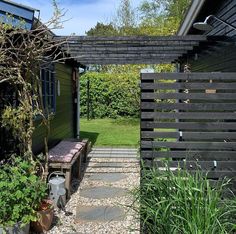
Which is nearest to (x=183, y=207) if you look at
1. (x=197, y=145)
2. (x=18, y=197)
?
(x=197, y=145)

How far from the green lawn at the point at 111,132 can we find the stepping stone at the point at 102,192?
196 inches

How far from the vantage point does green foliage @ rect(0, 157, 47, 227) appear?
4.09 metres

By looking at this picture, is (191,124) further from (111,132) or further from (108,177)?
(111,132)

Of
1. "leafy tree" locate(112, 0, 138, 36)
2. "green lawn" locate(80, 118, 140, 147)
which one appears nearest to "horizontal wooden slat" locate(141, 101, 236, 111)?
"green lawn" locate(80, 118, 140, 147)

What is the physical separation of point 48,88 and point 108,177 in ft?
7.82

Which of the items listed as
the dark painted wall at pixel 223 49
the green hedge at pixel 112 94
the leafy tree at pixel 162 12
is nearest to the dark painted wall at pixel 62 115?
the dark painted wall at pixel 223 49

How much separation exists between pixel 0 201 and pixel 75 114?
30.0ft

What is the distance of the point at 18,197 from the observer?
4113 millimetres

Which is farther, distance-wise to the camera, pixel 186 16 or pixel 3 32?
pixel 186 16

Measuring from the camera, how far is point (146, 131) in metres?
4.28

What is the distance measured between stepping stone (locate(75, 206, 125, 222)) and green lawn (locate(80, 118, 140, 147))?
20.0ft

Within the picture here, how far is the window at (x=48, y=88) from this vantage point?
7719 mm

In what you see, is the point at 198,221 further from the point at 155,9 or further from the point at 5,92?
the point at 155,9

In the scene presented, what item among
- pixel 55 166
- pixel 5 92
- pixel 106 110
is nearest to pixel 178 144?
pixel 55 166
